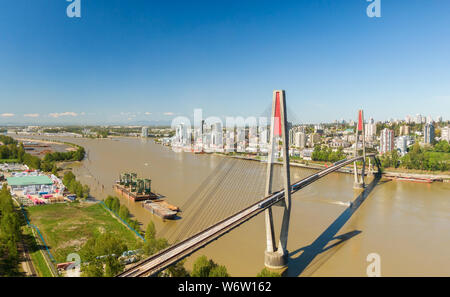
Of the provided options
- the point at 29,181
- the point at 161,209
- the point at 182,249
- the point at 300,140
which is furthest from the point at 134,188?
the point at 300,140

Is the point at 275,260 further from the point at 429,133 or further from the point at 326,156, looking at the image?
the point at 429,133

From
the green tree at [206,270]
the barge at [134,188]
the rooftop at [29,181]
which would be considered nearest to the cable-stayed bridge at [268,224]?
the green tree at [206,270]

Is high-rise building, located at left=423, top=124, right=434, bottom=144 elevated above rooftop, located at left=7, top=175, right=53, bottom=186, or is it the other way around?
high-rise building, located at left=423, top=124, right=434, bottom=144

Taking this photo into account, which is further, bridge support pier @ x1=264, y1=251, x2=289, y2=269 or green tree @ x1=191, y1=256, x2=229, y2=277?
bridge support pier @ x1=264, y1=251, x2=289, y2=269

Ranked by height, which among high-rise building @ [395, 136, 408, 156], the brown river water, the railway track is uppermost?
high-rise building @ [395, 136, 408, 156]

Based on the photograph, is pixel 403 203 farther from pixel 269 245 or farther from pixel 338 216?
pixel 269 245

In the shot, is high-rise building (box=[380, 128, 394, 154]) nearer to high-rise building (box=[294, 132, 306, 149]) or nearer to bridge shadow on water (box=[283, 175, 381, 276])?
high-rise building (box=[294, 132, 306, 149])

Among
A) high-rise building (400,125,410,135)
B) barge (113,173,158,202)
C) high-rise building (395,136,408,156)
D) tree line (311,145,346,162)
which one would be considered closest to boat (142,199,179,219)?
barge (113,173,158,202)
